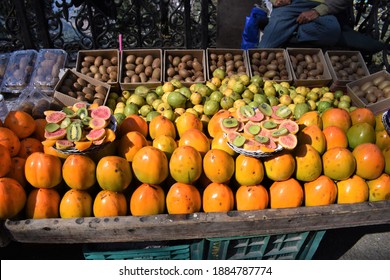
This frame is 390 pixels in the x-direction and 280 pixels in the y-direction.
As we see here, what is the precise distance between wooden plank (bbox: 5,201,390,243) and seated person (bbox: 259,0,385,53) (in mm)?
3035

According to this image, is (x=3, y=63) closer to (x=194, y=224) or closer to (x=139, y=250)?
(x=139, y=250)

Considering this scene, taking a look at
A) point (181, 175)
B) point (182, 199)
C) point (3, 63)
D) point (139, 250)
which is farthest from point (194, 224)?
point (3, 63)

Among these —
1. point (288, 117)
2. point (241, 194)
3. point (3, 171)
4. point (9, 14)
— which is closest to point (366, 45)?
point (288, 117)

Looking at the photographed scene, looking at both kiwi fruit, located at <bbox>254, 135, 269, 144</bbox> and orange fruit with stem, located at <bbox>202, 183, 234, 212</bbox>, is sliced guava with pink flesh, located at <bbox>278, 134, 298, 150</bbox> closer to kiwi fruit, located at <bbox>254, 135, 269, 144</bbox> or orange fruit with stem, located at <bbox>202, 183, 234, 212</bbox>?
kiwi fruit, located at <bbox>254, 135, 269, 144</bbox>

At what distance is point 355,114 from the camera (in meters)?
2.40

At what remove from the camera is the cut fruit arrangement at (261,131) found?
6.14ft

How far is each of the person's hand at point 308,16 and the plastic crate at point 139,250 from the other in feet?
11.4

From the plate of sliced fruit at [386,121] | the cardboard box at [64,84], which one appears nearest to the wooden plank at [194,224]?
the plate of sliced fruit at [386,121]

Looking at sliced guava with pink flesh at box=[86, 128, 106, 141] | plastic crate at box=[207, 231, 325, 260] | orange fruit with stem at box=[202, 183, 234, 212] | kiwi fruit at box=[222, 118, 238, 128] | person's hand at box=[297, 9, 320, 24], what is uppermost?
sliced guava with pink flesh at box=[86, 128, 106, 141]

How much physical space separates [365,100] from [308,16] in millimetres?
1444

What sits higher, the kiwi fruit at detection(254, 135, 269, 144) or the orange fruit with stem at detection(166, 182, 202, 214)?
the kiwi fruit at detection(254, 135, 269, 144)

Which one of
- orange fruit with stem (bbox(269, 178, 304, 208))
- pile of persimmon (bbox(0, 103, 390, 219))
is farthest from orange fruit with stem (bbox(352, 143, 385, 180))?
orange fruit with stem (bbox(269, 178, 304, 208))

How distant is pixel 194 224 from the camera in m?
1.92

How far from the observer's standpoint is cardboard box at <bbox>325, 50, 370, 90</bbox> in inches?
158
